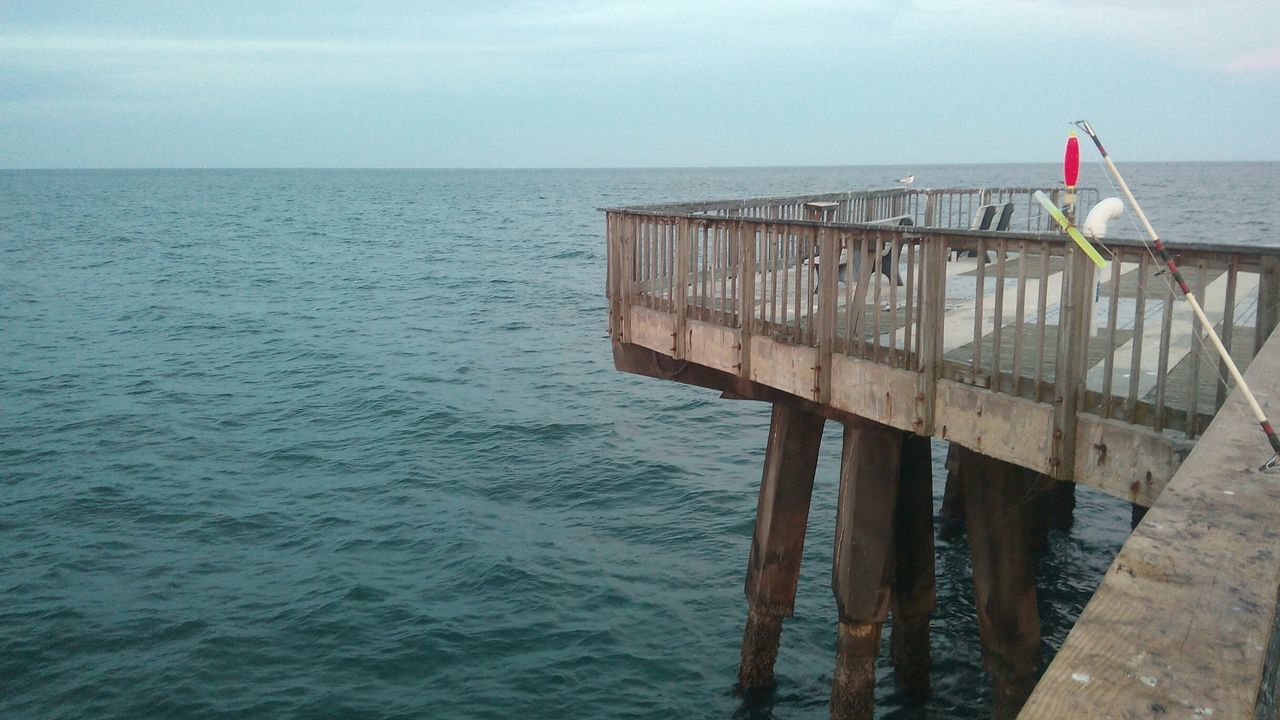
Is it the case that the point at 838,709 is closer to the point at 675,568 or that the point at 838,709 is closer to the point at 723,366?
the point at 723,366

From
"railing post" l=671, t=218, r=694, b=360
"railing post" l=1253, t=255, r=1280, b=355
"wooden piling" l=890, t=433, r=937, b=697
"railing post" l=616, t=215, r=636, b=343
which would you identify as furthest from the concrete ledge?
"railing post" l=616, t=215, r=636, b=343

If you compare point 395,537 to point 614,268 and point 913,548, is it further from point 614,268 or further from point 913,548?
point 913,548

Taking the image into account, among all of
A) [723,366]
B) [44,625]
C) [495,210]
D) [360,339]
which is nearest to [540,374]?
[360,339]

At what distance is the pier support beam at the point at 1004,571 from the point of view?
774cm

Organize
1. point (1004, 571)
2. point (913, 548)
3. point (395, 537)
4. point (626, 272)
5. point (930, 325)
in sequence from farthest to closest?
point (395, 537) → point (626, 272) → point (913, 548) → point (1004, 571) → point (930, 325)

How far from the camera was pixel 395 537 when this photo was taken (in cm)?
1541

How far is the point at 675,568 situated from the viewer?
Answer: 14.4m

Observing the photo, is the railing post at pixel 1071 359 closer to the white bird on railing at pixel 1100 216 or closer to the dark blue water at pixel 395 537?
the white bird on railing at pixel 1100 216

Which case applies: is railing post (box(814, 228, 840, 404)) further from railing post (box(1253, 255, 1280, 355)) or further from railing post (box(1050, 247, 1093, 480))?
railing post (box(1253, 255, 1280, 355))

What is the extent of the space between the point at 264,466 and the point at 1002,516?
47.0ft

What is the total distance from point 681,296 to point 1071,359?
13.5 feet

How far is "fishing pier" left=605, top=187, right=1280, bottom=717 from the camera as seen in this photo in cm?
288

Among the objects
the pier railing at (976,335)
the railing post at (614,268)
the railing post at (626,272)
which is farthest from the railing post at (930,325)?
the railing post at (614,268)

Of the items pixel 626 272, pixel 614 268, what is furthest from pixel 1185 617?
pixel 614 268
